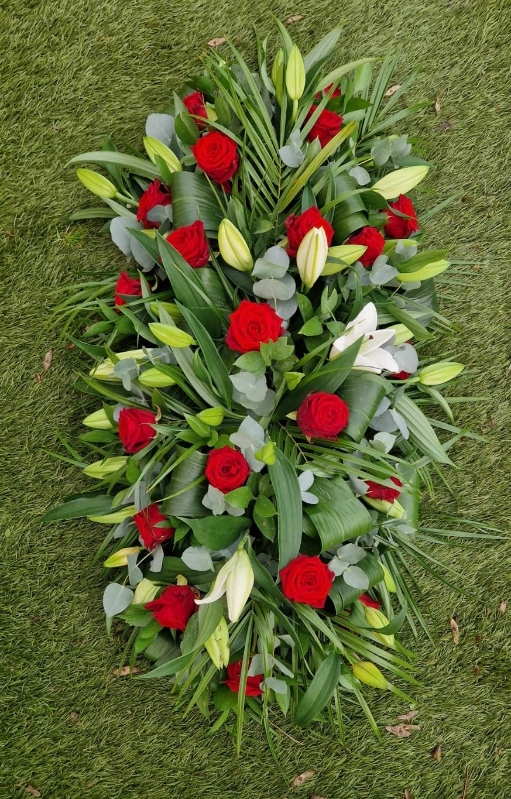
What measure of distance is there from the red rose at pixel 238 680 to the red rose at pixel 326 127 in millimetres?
1104

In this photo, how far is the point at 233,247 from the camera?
110cm

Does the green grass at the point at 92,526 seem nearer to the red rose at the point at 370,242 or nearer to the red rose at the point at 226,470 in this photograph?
the red rose at the point at 370,242

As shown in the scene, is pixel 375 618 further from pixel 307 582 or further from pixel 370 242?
pixel 370 242

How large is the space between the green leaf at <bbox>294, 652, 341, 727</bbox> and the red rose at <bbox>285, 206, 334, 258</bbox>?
2.59 feet

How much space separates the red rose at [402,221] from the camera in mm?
1301

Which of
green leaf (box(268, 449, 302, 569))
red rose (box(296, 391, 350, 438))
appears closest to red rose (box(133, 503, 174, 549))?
green leaf (box(268, 449, 302, 569))

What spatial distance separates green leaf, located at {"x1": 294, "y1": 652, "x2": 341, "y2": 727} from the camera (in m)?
1.18

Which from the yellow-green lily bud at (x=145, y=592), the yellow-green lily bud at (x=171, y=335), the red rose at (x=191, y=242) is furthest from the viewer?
the yellow-green lily bud at (x=145, y=592)

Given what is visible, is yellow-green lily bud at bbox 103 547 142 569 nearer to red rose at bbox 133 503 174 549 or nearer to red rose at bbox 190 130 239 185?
red rose at bbox 133 503 174 549

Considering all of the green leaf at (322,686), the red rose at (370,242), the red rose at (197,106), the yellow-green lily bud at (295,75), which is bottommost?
the green leaf at (322,686)

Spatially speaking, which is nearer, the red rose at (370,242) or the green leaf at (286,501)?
the green leaf at (286,501)

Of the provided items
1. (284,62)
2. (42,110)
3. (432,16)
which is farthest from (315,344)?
(432,16)

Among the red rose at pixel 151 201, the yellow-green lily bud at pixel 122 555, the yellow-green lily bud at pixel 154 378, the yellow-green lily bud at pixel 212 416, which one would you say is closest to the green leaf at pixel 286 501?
the yellow-green lily bud at pixel 212 416

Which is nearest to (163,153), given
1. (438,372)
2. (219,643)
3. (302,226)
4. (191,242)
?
(191,242)
